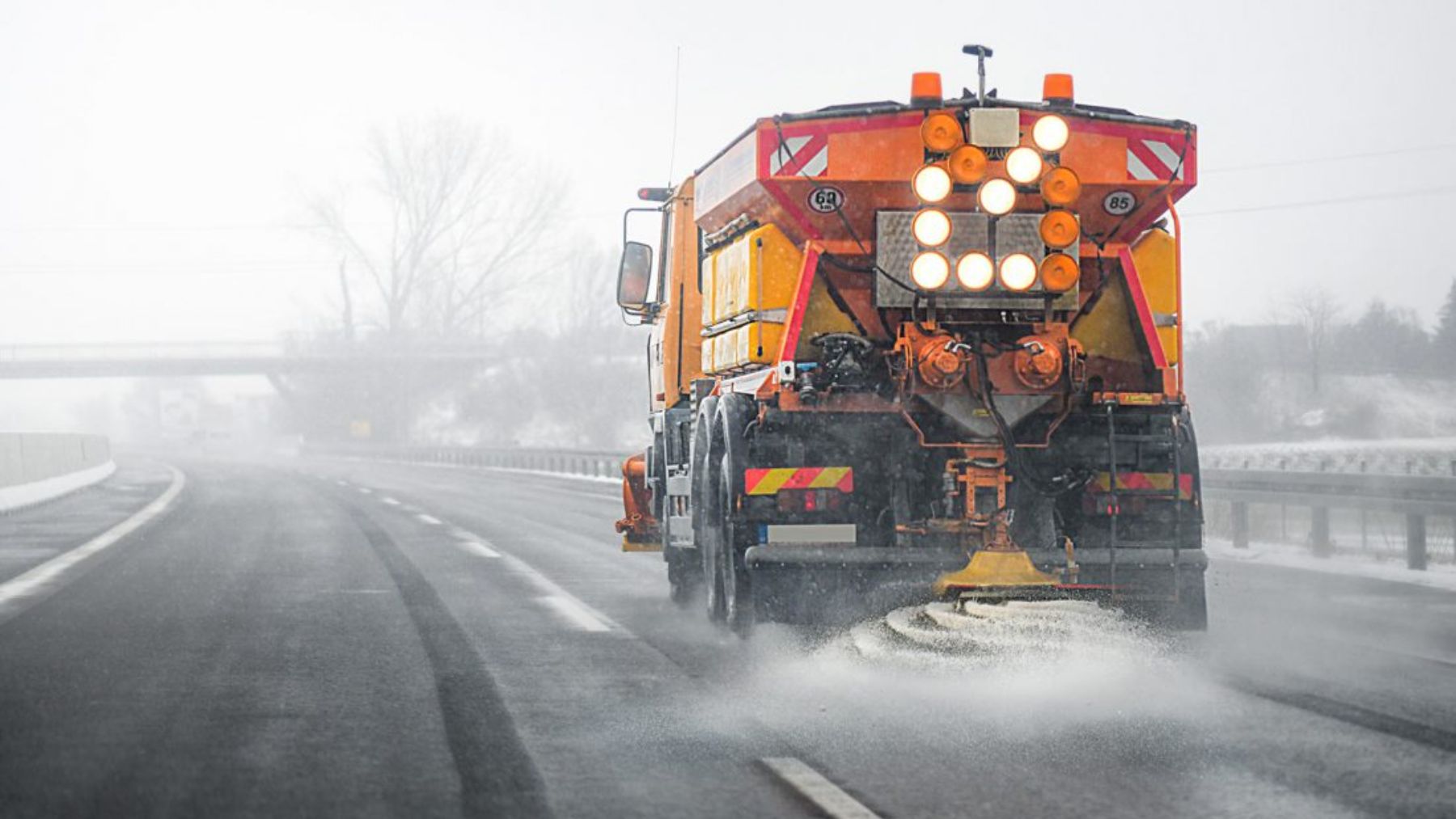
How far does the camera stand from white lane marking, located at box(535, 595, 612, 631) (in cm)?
989

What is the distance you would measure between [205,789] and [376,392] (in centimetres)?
7241

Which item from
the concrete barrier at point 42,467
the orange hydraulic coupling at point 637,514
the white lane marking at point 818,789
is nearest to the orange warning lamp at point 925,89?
the white lane marking at point 818,789

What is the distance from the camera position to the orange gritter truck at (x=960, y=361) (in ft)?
25.3

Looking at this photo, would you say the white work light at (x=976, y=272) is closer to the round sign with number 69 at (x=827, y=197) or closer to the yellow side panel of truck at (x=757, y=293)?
the round sign with number 69 at (x=827, y=197)

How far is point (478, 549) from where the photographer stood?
647 inches

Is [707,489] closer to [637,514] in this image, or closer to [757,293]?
[757,293]

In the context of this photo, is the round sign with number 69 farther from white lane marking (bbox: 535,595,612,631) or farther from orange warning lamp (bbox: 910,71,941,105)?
white lane marking (bbox: 535,595,612,631)

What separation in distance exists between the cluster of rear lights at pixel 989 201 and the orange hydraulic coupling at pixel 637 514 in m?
5.32

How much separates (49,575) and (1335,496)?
9910mm

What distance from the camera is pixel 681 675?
25.9ft

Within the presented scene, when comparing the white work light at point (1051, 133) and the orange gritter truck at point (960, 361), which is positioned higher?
the white work light at point (1051, 133)

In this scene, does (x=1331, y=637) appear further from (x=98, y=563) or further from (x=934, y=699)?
(x=98, y=563)

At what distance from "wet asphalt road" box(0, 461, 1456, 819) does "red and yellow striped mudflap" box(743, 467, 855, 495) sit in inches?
31.5

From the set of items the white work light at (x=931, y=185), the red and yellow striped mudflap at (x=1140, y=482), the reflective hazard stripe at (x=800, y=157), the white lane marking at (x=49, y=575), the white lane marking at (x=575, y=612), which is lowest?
the white lane marking at (x=575, y=612)
